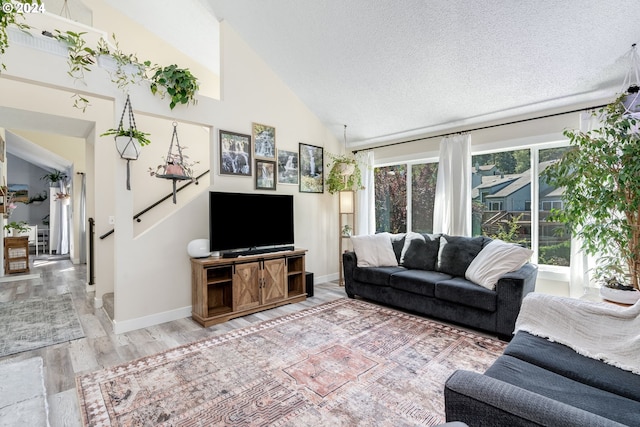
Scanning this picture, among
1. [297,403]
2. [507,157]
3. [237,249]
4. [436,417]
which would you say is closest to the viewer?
[436,417]

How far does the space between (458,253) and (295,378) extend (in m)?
2.44

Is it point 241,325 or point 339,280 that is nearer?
point 241,325

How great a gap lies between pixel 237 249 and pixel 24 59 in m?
2.56

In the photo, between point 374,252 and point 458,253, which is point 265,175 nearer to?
point 374,252

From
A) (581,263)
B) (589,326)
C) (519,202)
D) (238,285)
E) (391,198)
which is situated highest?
(391,198)

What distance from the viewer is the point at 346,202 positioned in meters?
5.02

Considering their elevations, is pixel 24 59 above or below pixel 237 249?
above

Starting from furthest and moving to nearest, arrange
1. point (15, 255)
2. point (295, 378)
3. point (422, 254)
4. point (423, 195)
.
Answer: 1. point (15, 255)
2. point (423, 195)
3. point (422, 254)
4. point (295, 378)

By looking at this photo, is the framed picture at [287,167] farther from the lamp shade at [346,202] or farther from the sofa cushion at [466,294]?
the sofa cushion at [466,294]

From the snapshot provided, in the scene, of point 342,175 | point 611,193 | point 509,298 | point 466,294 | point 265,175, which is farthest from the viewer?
point 342,175

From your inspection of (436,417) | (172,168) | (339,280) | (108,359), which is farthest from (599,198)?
(108,359)

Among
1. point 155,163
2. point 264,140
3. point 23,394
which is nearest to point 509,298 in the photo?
point 264,140

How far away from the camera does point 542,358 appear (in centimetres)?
165

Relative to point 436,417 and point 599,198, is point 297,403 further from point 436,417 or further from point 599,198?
point 599,198
